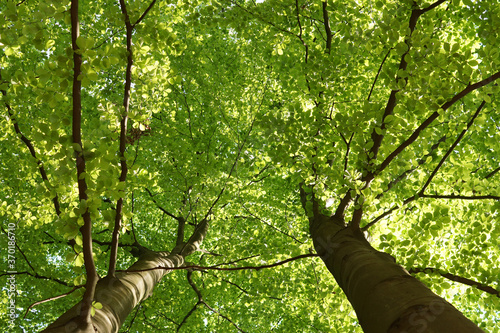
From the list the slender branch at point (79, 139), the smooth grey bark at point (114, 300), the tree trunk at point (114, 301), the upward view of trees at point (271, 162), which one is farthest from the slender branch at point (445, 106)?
the tree trunk at point (114, 301)

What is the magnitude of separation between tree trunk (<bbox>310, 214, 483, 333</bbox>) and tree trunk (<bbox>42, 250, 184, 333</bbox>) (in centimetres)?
173

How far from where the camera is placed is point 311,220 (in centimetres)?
423

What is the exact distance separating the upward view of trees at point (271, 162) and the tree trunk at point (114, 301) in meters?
0.02

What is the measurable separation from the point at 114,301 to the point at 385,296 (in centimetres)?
223

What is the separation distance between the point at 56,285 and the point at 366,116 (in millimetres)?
5849

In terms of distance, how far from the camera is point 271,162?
20.1ft

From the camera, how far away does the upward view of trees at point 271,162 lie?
1.84 meters

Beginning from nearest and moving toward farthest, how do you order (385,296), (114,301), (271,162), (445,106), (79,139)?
1. (79,139)
2. (385,296)
3. (445,106)
4. (114,301)
5. (271,162)

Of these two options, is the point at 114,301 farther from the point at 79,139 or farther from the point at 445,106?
the point at 445,106

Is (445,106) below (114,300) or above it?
below

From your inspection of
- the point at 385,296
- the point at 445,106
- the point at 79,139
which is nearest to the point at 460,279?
the point at 385,296

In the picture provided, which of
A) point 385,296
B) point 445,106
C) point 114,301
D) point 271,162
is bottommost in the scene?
point 385,296

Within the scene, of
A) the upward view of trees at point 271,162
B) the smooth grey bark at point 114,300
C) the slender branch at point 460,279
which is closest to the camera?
the upward view of trees at point 271,162

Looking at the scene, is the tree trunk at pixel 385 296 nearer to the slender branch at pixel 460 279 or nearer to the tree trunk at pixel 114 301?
the slender branch at pixel 460 279
